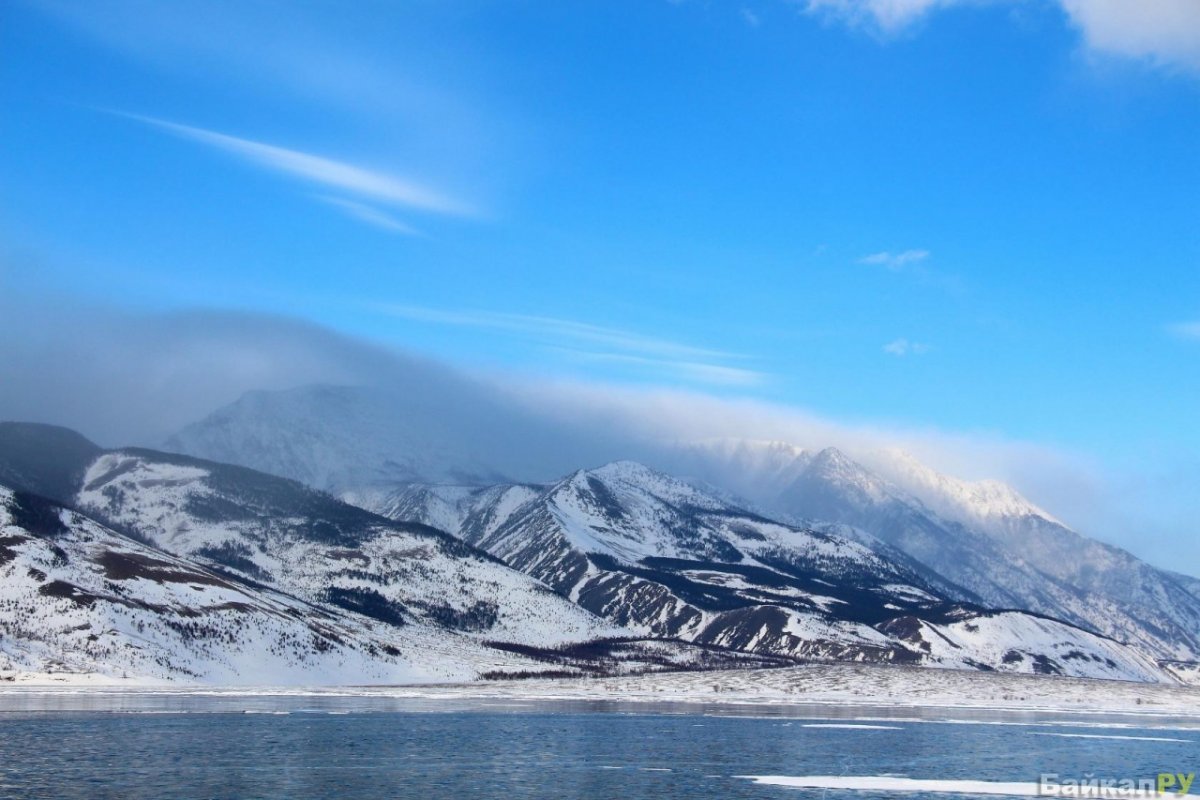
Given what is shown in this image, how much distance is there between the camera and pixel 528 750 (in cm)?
10100

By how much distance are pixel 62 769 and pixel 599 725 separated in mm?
64145

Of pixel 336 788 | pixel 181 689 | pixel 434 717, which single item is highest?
pixel 336 788

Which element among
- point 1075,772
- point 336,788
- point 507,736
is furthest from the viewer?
point 507,736

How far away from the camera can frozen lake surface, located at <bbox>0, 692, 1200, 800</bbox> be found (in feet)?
249

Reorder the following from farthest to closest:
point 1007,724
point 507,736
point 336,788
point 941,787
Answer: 1. point 1007,724
2. point 507,736
3. point 941,787
4. point 336,788

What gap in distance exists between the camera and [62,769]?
252ft

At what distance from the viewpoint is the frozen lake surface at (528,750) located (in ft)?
249

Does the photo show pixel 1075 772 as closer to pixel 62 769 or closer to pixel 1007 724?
pixel 1007 724

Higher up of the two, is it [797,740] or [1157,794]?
[1157,794]

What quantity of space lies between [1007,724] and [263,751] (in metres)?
93.4

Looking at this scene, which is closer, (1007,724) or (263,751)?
(263,751)

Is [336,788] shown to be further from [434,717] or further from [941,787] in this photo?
[434,717]

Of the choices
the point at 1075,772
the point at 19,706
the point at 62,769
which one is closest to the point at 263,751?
the point at 62,769

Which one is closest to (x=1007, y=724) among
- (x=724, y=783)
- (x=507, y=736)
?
(x=507, y=736)
